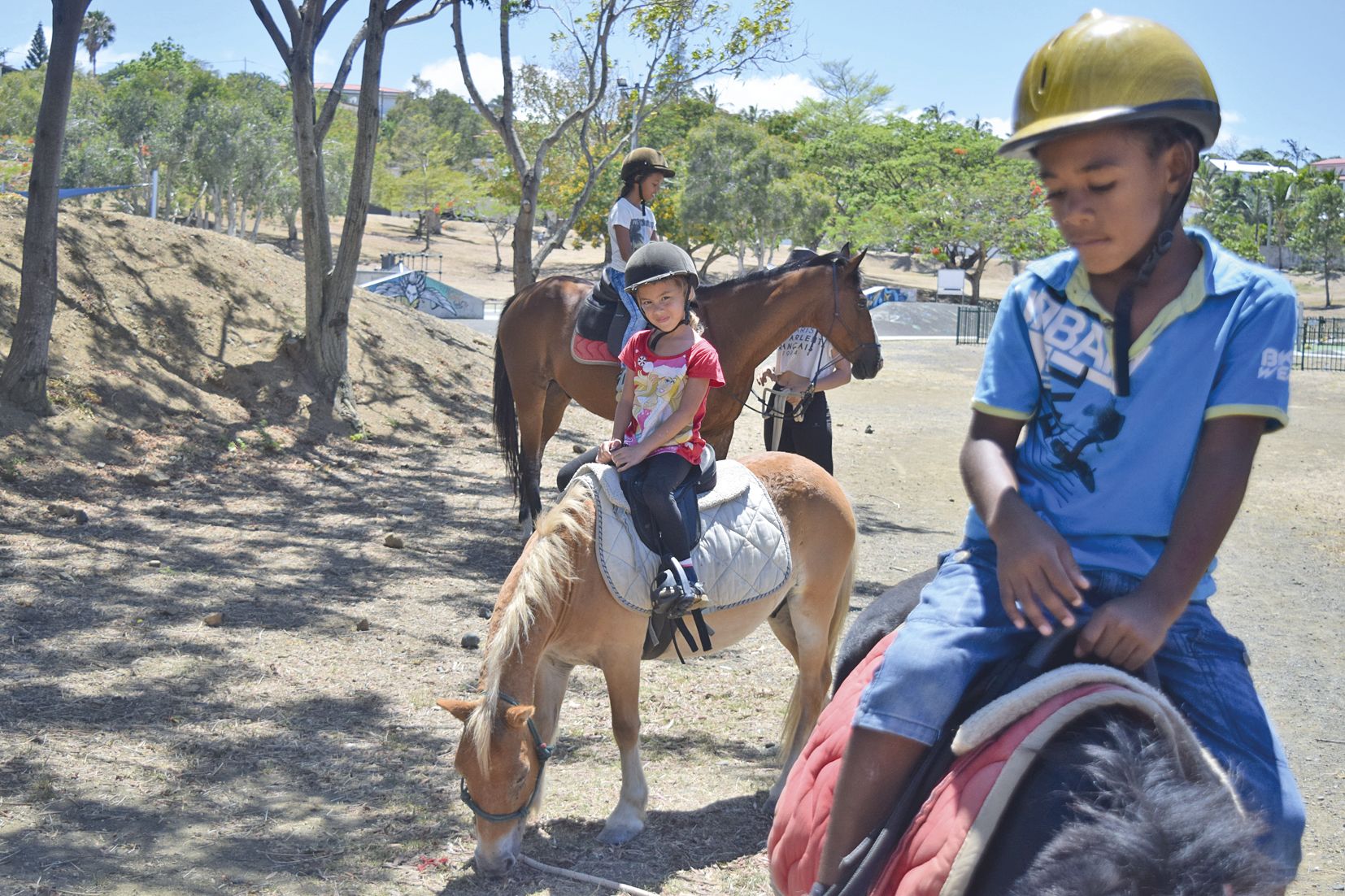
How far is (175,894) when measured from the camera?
11.6 ft

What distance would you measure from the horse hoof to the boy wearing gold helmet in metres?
2.53

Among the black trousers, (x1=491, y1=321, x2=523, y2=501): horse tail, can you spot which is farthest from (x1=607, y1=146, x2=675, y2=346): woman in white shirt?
the black trousers

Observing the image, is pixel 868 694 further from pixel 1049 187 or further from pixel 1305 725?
pixel 1305 725

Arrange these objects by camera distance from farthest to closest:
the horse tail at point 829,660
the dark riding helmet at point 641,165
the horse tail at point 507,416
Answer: the horse tail at point 507,416 → the dark riding helmet at point 641,165 → the horse tail at point 829,660

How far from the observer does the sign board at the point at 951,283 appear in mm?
47719

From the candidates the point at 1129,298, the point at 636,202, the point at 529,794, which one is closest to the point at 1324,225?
the point at 636,202

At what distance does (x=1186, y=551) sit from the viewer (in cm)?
162

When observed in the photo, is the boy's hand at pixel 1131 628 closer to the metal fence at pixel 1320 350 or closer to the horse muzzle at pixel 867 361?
the horse muzzle at pixel 867 361

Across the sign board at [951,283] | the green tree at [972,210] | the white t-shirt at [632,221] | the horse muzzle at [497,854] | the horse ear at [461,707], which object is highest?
the green tree at [972,210]

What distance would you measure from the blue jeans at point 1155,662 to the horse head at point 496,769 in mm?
1869

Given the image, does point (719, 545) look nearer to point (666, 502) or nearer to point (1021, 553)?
point (666, 502)

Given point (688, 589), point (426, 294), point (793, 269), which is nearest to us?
point (688, 589)

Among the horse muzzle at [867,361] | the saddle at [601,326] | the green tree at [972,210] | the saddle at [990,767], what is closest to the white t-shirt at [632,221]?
the saddle at [601,326]

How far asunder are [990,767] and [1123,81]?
1009mm
